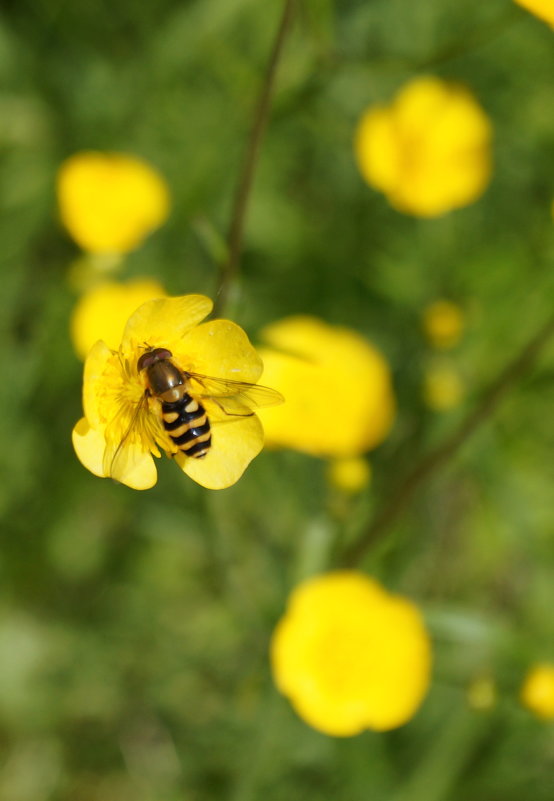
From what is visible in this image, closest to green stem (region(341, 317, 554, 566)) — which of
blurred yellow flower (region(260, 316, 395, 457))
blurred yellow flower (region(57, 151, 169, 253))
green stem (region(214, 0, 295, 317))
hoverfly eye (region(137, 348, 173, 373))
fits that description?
blurred yellow flower (region(260, 316, 395, 457))

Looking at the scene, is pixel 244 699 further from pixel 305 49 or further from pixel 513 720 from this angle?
pixel 305 49

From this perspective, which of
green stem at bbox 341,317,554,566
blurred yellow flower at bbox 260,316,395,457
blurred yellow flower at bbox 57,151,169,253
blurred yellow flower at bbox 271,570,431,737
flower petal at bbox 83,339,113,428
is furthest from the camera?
blurred yellow flower at bbox 57,151,169,253

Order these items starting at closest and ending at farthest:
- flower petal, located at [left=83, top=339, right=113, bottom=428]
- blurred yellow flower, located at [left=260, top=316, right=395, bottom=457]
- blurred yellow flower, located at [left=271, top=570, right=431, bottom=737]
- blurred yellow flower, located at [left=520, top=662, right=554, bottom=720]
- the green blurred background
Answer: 1. flower petal, located at [left=83, top=339, right=113, bottom=428]
2. blurred yellow flower, located at [left=520, top=662, right=554, bottom=720]
3. blurred yellow flower, located at [left=271, top=570, right=431, bottom=737]
4. blurred yellow flower, located at [left=260, top=316, right=395, bottom=457]
5. the green blurred background

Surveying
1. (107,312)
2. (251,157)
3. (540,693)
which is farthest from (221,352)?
(540,693)

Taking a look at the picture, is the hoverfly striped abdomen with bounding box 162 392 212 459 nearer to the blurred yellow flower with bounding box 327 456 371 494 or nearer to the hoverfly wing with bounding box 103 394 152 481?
the hoverfly wing with bounding box 103 394 152 481

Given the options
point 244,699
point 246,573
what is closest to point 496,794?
point 244,699

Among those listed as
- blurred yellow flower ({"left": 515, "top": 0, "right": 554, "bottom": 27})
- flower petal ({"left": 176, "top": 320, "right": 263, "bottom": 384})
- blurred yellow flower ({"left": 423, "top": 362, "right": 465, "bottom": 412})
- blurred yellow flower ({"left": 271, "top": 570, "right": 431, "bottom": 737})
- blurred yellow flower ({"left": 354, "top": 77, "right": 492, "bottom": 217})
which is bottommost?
blurred yellow flower ({"left": 271, "top": 570, "right": 431, "bottom": 737})

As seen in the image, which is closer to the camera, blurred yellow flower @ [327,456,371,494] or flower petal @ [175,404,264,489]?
flower petal @ [175,404,264,489]

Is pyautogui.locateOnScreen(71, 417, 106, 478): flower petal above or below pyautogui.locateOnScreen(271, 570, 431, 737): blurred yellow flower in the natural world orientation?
above
